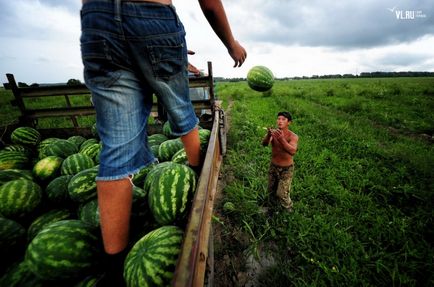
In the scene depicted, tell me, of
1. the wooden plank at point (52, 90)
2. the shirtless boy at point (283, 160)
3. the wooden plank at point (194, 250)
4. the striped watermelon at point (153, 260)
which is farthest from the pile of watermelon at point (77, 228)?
the wooden plank at point (52, 90)

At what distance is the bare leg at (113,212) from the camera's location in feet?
3.68

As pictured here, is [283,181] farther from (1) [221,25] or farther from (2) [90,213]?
(2) [90,213]

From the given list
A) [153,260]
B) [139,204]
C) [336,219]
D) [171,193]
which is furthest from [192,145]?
[336,219]

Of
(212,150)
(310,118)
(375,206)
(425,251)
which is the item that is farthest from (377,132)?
(212,150)

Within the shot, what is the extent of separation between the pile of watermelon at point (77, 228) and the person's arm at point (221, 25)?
959mm

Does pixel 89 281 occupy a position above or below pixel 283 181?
above

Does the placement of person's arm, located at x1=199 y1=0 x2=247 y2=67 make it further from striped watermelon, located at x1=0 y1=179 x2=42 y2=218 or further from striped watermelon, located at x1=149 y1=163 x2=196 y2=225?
striped watermelon, located at x1=0 y1=179 x2=42 y2=218

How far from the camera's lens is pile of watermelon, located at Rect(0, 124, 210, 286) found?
109cm

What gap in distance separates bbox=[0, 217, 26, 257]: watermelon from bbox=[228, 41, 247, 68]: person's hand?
1.84m

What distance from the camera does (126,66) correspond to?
1.16 meters

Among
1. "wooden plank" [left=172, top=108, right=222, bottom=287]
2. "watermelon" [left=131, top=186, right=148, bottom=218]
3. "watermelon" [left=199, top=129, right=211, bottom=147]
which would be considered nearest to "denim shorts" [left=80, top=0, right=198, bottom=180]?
"watermelon" [left=131, top=186, right=148, bottom=218]

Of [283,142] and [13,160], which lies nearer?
[13,160]

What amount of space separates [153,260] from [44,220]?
3.22ft

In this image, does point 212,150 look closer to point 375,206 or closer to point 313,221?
point 313,221
